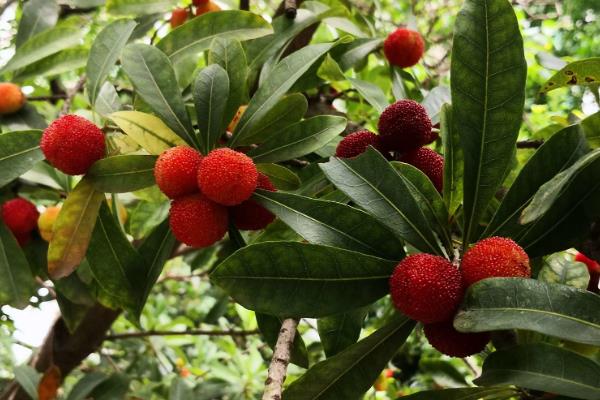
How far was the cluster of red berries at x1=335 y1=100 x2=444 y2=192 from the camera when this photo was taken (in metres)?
0.84

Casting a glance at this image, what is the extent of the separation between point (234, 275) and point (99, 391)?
4.43 ft

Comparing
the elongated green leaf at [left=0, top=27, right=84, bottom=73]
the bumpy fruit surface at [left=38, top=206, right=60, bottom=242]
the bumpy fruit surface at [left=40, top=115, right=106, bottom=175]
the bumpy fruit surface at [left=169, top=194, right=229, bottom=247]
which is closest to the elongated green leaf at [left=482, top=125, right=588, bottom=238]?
the bumpy fruit surface at [left=169, top=194, right=229, bottom=247]

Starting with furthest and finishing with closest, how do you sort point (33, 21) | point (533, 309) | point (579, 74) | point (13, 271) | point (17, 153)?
point (33, 21) → point (13, 271) → point (17, 153) → point (579, 74) → point (533, 309)

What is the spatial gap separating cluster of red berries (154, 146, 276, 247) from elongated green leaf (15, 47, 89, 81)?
0.73 metres

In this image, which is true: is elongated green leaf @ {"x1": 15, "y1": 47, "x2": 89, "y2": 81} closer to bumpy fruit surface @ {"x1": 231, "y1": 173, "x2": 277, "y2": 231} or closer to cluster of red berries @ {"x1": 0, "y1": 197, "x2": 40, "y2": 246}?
cluster of red berries @ {"x1": 0, "y1": 197, "x2": 40, "y2": 246}

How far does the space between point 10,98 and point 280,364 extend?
1.09 meters

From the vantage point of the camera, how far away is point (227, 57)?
37.4 inches

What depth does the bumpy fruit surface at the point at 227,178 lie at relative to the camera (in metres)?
0.79

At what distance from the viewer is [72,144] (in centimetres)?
90

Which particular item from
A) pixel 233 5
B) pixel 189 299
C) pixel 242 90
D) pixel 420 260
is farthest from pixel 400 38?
pixel 189 299

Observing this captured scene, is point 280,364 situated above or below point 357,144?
below

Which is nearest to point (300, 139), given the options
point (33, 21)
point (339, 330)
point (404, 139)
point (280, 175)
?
point (280, 175)

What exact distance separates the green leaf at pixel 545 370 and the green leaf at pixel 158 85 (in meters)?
0.55

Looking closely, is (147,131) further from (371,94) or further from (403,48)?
(403,48)
